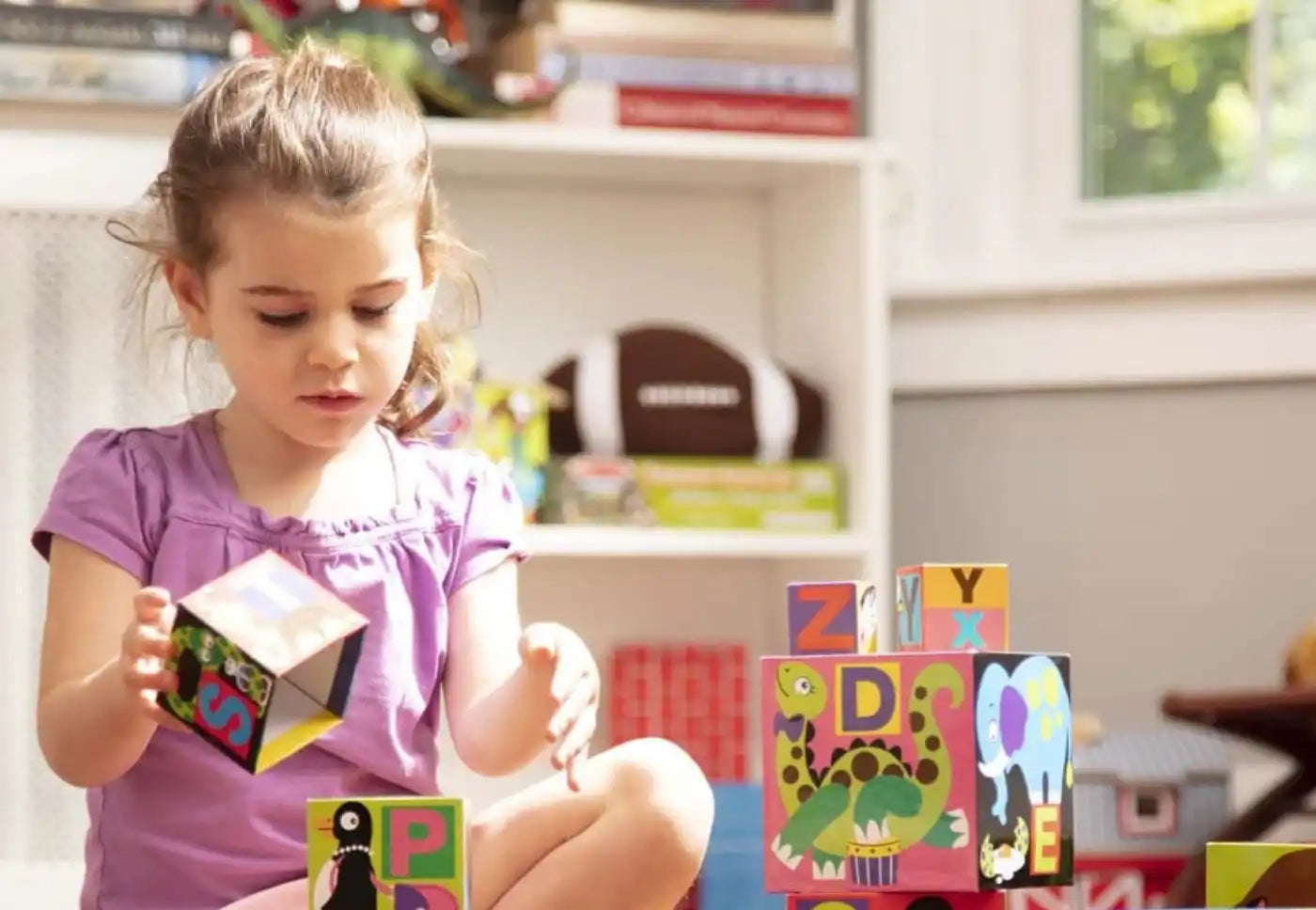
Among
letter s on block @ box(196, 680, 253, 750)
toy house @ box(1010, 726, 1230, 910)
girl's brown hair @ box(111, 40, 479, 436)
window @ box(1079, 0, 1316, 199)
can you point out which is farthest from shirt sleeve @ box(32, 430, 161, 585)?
window @ box(1079, 0, 1316, 199)

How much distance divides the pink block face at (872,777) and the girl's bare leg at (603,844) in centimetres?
8

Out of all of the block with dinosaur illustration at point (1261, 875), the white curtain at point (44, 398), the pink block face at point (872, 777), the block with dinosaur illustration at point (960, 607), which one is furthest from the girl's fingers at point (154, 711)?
the white curtain at point (44, 398)

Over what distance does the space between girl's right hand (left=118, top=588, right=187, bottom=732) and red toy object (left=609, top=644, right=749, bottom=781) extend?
115 cm

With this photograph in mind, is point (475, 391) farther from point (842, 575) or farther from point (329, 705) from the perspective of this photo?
point (329, 705)

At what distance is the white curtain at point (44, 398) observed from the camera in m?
1.81

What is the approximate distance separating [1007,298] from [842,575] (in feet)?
1.22

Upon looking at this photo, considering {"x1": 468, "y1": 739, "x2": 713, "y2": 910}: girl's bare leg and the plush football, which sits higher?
the plush football

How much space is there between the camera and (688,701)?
6.89 ft

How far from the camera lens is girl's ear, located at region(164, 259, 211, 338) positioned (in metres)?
1.14

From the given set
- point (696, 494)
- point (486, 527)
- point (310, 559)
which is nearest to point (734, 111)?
point (696, 494)

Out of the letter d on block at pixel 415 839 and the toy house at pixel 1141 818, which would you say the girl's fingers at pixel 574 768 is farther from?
the toy house at pixel 1141 818

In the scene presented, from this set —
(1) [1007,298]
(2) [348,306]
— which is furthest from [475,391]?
(2) [348,306]

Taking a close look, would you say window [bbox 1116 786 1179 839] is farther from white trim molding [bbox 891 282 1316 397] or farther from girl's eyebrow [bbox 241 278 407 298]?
girl's eyebrow [bbox 241 278 407 298]

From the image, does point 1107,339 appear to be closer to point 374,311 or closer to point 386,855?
point 374,311
